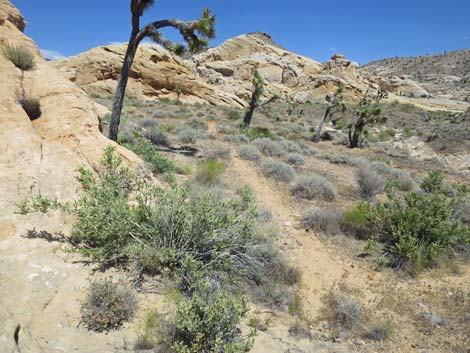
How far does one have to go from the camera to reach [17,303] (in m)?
2.86

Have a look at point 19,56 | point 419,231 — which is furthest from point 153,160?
point 419,231

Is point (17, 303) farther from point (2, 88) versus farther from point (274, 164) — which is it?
point (274, 164)

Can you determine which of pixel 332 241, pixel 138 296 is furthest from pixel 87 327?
pixel 332 241

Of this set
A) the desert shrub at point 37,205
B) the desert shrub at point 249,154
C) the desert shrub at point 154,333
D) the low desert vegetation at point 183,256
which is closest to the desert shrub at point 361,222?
the low desert vegetation at point 183,256

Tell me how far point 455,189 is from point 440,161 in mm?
10386

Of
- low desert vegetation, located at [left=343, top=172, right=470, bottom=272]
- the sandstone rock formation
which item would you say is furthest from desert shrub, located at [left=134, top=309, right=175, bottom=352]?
low desert vegetation, located at [left=343, top=172, right=470, bottom=272]

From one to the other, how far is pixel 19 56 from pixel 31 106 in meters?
1.41

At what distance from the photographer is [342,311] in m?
3.96

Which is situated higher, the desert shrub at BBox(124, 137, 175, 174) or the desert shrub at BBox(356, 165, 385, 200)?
the desert shrub at BBox(356, 165, 385, 200)

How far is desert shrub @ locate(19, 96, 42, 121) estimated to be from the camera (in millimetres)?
5286

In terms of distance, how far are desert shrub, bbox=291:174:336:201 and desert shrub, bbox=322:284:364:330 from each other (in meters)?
4.22

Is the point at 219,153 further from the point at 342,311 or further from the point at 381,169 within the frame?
the point at 342,311

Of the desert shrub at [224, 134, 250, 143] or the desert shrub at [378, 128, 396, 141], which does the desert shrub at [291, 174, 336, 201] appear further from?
the desert shrub at [378, 128, 396, 141]

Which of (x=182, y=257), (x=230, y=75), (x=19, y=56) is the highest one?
(x=230, y=75)
